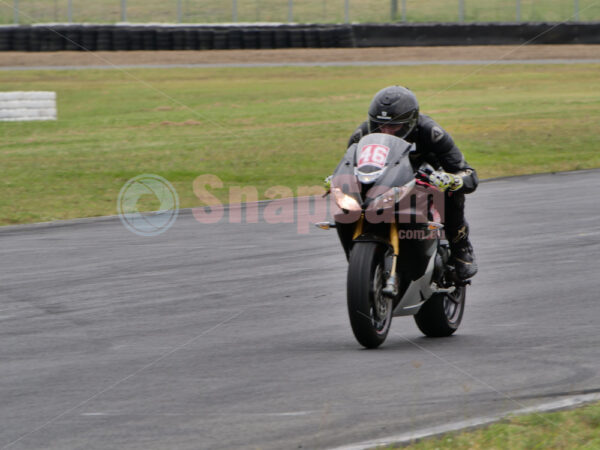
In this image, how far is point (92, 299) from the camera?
7.90 metres

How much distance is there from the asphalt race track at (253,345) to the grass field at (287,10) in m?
29.9

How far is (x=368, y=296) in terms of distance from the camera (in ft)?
18.0

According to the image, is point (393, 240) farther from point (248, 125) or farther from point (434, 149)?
point (248, 125)

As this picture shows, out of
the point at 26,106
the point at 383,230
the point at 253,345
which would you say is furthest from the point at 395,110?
the point at 26,106

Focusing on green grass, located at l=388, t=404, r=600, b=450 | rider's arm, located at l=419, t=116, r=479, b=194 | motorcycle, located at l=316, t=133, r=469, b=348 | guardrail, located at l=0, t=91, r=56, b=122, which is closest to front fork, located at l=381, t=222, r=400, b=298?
motorcycle, located at l=316, t=133, r=469, b=348

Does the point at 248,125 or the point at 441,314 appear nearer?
the point at 441,314

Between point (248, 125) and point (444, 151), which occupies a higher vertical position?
point (444, 151)

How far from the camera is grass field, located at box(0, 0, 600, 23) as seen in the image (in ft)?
128

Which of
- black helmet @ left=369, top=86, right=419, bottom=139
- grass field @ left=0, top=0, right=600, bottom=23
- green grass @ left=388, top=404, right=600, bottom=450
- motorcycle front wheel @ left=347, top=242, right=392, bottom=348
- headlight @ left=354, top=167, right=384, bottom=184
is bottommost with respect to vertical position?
green grass @ left=388, top=404, right=600, bottom=450

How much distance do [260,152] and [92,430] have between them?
47.1 feet

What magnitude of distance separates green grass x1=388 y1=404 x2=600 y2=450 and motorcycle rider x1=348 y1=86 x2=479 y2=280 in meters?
1.84

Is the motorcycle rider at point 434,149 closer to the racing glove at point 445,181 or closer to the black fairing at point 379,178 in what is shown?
the racing glove at point 445,181

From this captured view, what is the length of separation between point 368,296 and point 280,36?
31.6 m

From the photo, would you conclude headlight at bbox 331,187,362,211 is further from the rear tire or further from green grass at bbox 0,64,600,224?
green grass at bbox 0,64,600,224
